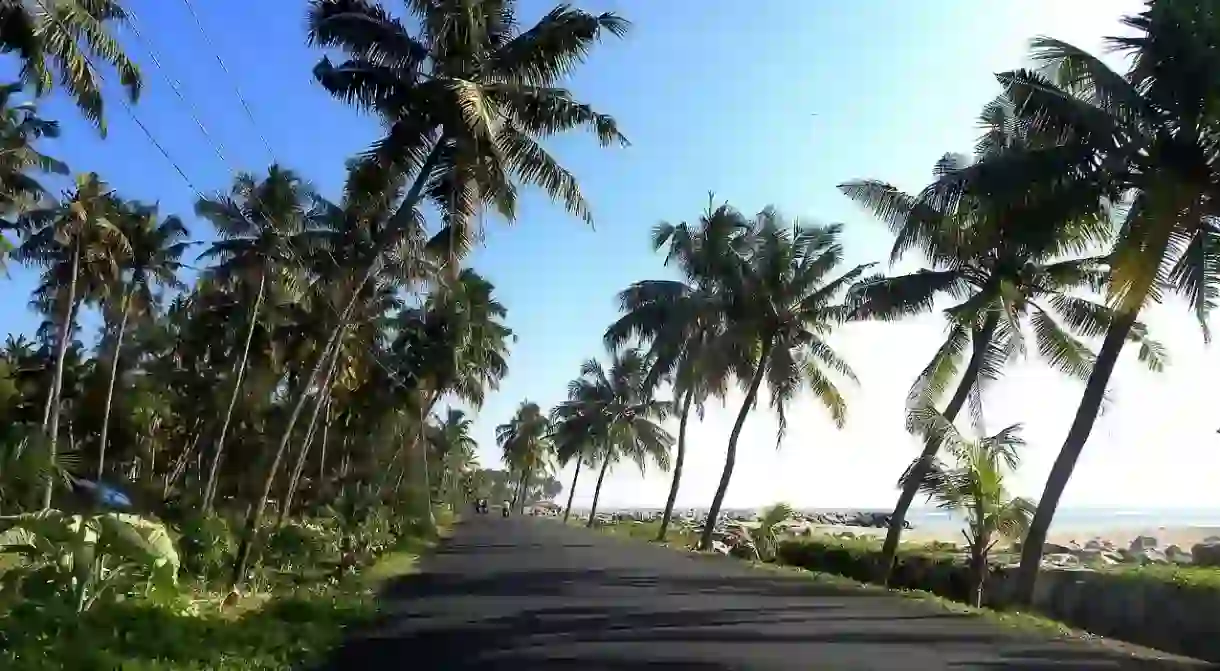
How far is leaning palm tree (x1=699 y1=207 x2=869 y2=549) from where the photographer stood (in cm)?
2898

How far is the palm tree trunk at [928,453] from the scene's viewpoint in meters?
19.5

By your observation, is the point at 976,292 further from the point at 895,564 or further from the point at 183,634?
the point at 183,634

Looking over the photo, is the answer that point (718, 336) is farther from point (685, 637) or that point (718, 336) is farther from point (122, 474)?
point (122, 474)

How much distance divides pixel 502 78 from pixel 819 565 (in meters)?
17.1

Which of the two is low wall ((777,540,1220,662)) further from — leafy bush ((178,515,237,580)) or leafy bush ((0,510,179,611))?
leafy bush ((0,510,179,611))

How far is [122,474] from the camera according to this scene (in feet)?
132

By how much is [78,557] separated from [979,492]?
14.2 m

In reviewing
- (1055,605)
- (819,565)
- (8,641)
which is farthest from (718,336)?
(8,641)

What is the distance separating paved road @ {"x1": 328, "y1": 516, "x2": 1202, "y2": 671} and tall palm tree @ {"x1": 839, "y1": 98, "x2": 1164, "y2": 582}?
6.01 metres

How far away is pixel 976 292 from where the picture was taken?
822 inches

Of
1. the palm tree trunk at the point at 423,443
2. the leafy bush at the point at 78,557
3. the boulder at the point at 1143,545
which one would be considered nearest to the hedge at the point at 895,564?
the boulder at the point at 1143,545

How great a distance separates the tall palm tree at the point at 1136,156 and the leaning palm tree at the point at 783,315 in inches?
526

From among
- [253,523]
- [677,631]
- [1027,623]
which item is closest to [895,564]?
[1027,623]

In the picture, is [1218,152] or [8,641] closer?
[8,641]
